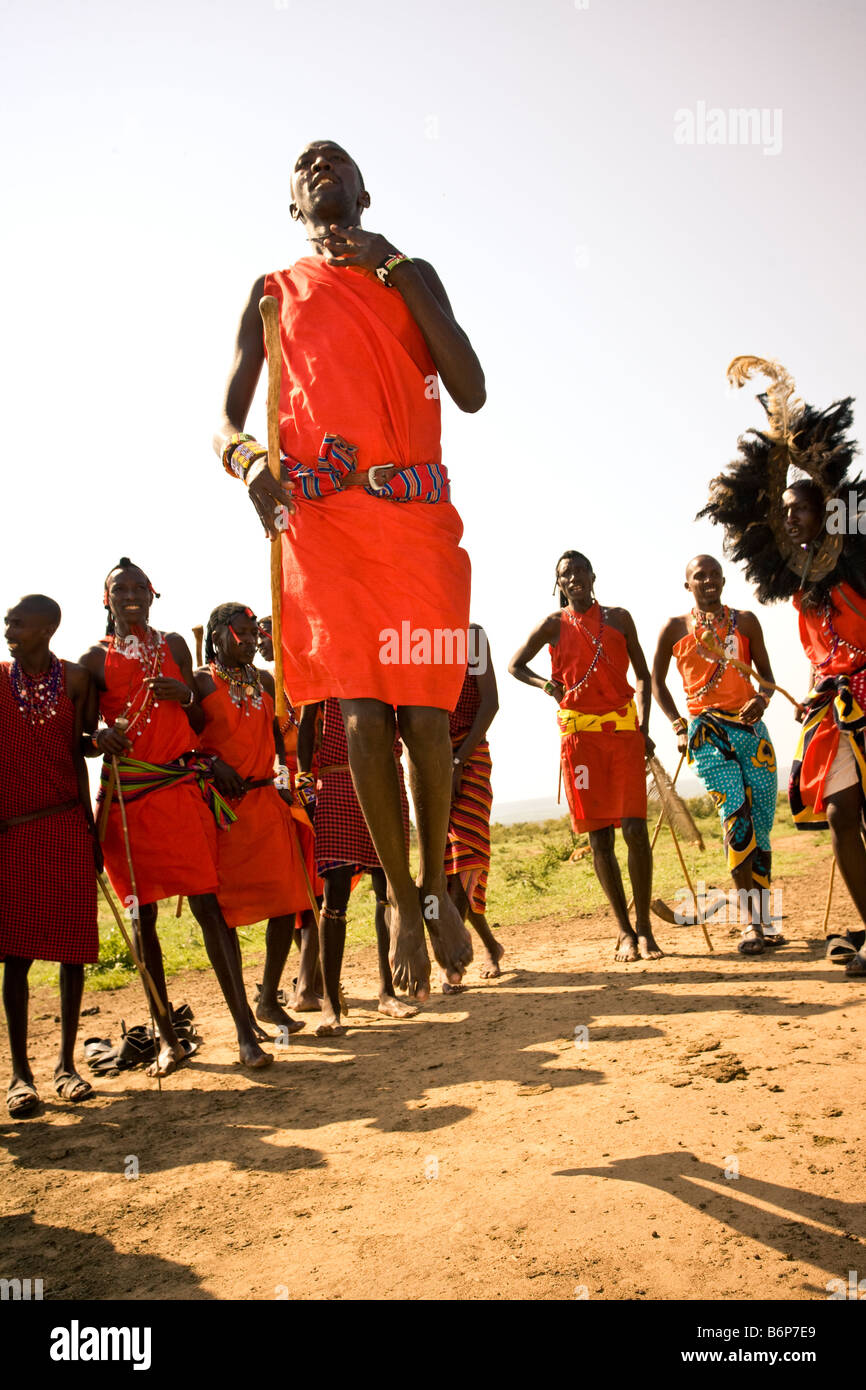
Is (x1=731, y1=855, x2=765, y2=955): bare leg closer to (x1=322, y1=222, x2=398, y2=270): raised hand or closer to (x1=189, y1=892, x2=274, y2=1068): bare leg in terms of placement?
(x1=189, y1=892, x2=274, y2=1068): bare leg

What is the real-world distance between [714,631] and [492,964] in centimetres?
Result: 296

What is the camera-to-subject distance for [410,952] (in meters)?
3.54

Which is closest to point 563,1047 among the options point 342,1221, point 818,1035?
point 818,1035

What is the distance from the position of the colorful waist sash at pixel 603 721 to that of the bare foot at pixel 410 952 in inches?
194

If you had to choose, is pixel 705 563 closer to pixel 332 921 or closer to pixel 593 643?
pixel 593 643

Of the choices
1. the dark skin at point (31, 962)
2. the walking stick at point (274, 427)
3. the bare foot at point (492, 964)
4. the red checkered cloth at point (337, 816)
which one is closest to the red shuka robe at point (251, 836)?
the red checkered cloth at point (337, 816)

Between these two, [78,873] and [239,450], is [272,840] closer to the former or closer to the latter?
[78,873]

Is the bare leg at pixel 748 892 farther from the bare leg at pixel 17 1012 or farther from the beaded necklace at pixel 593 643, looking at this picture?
the bare leg at pixel 17 1012

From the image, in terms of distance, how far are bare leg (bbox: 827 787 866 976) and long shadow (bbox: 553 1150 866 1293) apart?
2799mm

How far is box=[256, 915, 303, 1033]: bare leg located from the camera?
23.0ft

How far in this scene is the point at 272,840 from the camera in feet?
23.0

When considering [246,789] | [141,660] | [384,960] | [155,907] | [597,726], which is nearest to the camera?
[155,907]

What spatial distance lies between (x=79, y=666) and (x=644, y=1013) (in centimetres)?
374

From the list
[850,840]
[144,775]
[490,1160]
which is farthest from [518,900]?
[490,1160]
